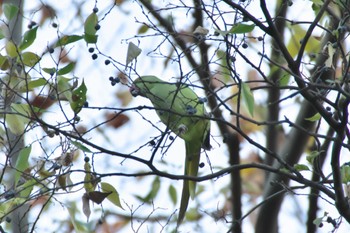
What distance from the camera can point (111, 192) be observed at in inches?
Answer: 80.2

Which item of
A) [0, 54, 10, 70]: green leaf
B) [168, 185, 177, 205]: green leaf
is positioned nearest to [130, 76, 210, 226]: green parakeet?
[0, 54, 10, 70]: green leaf

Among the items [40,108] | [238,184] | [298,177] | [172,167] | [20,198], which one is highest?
[172,167]

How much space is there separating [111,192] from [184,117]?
1.01 feet

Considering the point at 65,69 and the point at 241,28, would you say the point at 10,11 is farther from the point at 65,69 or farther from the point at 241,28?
the point at 241,28

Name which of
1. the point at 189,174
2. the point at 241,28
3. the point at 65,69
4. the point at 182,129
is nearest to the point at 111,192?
the point at 182,129

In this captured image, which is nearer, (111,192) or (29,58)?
(111,192)

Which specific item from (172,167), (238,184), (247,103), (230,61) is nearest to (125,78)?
(230,61)

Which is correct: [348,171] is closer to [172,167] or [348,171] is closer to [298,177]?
[298,177]

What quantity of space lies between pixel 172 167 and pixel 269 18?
2195 mm

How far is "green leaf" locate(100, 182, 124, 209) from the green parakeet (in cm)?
24

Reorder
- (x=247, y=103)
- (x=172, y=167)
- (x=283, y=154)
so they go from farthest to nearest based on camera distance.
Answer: (x=172, y=167), (x=283, y=154), (x=247, y=103)

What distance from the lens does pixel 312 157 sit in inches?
79.4

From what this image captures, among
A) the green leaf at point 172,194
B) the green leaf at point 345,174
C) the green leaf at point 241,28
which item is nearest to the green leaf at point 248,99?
the green leaf at point 241,28

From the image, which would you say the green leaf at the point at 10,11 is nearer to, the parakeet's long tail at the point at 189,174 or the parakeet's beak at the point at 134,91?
the parakeet's beak at the point at 134,91
